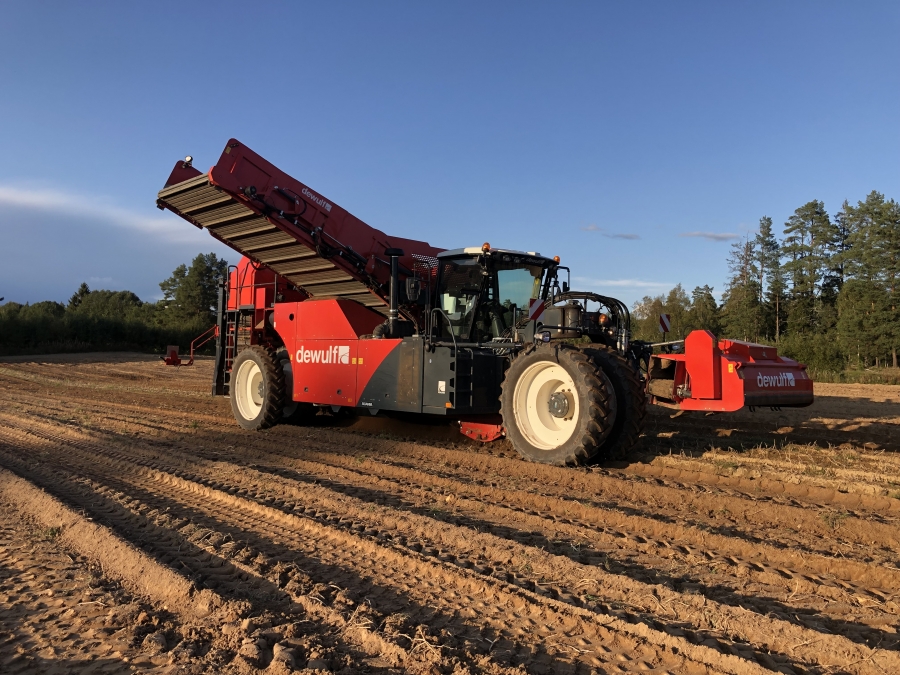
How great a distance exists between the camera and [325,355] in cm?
888

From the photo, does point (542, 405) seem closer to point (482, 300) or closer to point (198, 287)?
point (482, 300)

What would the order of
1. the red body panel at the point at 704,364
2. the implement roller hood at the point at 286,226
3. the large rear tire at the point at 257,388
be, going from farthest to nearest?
1. the large rear tire at the point at 257,388
2. the implement roller hood at the point at 286,226
3. the red body panel at the point at 704,364

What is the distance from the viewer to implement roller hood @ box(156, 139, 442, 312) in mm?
7770

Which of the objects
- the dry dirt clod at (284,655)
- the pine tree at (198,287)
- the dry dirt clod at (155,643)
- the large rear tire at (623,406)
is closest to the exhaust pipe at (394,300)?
the large rear tire at (623,406)

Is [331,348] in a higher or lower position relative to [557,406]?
higher

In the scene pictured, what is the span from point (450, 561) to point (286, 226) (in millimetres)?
5707

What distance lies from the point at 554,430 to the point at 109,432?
6.16 metres

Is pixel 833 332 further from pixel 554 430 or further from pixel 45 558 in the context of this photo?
pixel 45 558

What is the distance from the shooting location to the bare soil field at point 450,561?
2.49 metres

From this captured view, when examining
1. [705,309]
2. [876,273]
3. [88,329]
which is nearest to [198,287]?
[88,329]

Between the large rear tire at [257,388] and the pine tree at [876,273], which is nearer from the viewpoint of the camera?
the large rear tire at [257,388]

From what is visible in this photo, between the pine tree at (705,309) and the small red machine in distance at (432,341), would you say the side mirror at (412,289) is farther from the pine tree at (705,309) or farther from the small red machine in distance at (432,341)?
the pine tree at (705,309)

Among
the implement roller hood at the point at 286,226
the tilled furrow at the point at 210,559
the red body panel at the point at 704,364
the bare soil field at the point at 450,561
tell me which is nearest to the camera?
the bare soil field at the point at 450,561

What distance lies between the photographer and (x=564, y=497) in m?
4.86
